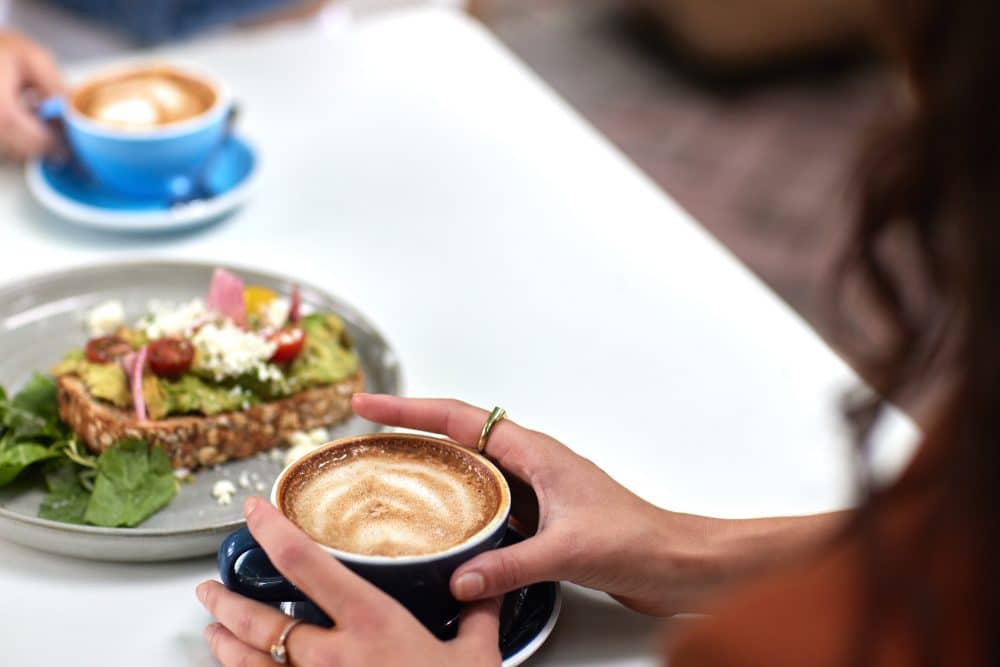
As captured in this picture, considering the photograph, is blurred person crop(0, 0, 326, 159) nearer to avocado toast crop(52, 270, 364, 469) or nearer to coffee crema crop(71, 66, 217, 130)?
coffee crema crop(71, 66, 217, 130)

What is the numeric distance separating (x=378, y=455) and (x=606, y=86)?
9.49 feet

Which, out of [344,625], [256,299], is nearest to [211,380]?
[256,299]

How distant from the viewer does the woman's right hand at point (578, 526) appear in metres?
0.80

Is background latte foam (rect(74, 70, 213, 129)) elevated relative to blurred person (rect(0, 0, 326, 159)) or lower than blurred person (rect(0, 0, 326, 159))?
elevated

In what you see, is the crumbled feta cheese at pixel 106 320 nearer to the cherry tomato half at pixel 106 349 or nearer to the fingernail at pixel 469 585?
the cherry tomato half at pixel 106 349

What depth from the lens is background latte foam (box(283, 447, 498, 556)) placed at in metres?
0.77

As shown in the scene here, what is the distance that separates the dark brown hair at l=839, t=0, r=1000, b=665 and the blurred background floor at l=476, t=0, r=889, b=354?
87.8 inches

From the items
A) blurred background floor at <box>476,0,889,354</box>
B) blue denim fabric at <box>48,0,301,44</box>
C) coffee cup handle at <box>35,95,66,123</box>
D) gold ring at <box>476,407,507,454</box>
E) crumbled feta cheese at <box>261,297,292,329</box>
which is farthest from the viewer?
blurred background floor at <box>476,0,889,354</box>

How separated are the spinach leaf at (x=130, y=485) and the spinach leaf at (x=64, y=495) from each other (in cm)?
1

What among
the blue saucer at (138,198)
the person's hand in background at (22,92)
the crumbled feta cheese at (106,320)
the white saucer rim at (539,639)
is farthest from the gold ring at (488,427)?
the person's hand in background at (22,92)

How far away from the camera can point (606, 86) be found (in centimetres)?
358

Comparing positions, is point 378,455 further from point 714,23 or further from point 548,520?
point 714,23

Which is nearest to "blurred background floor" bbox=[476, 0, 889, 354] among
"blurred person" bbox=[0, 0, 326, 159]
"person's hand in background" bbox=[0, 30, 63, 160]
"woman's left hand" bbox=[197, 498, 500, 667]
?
"blurred person" bbox=[0, 0, 326, 159]

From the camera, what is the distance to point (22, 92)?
60.4 inches
